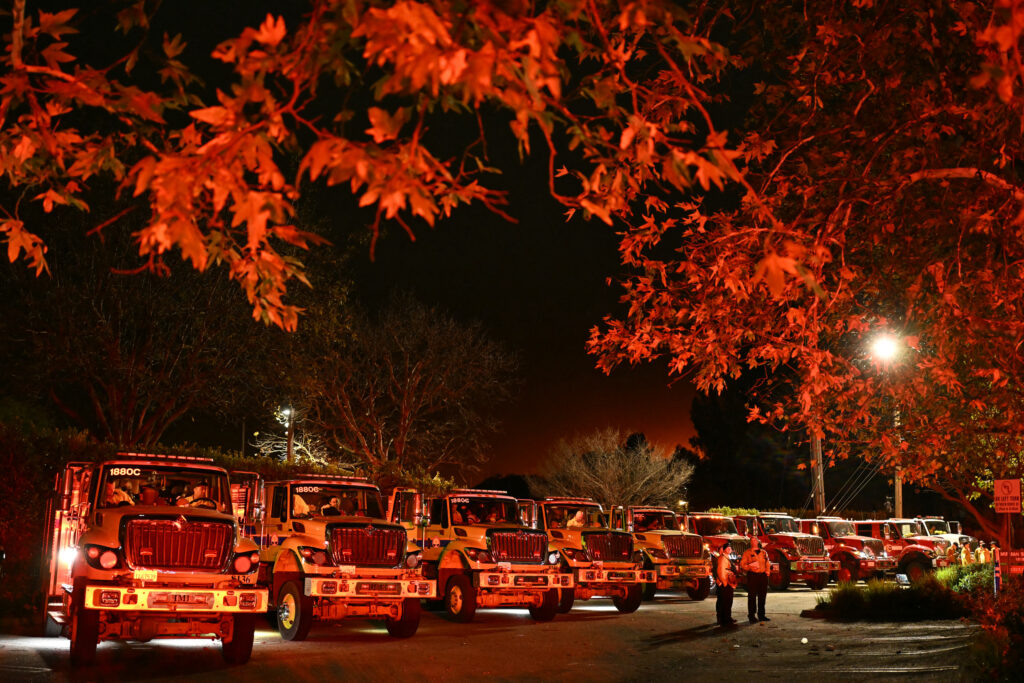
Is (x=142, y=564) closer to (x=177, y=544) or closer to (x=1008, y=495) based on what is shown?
(x=177, y=544)

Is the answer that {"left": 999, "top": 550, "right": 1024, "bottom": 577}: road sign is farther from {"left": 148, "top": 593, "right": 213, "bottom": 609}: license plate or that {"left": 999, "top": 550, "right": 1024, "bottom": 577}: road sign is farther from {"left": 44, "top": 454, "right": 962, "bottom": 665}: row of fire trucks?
{"left": 148, "top": 593, "right": 213, "bottom": 609}: license plate

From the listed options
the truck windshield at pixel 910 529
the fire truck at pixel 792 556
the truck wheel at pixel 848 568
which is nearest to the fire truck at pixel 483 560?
the fire truck at pixel 792 556

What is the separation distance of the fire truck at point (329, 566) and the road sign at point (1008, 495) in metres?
9.10

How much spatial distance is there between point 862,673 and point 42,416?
81.7 ft

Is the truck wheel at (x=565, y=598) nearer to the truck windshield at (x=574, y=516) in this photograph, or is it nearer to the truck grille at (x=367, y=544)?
the truck windshield at (x=574, y=516)

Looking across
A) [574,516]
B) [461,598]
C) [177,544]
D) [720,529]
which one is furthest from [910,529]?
[177,544]

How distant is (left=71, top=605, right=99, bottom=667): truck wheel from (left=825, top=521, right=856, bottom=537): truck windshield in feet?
92.1

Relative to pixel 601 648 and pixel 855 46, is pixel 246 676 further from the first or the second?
pixel 855 46

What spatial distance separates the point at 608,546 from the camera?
22062 millimetres

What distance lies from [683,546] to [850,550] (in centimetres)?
1083

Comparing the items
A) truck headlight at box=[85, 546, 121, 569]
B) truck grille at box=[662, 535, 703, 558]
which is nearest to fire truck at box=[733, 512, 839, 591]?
truck grille at box=[662, 535, 703, 558]

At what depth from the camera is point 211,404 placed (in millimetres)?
27344

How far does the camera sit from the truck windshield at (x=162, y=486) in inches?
540

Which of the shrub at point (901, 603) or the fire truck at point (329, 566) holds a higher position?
the fire truck at point (329, 566)
